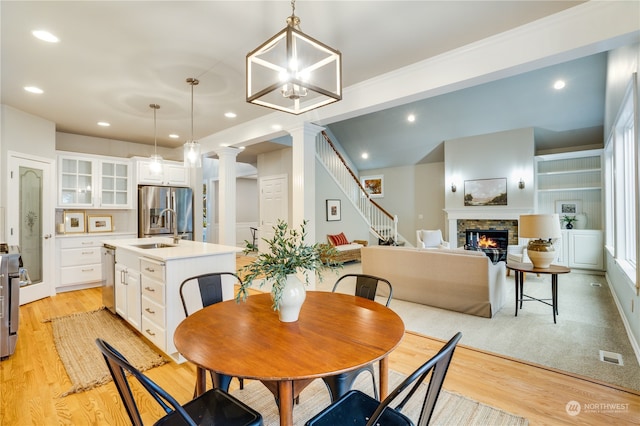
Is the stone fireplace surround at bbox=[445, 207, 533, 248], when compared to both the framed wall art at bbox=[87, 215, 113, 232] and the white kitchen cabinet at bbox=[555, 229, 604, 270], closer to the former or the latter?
the white kitchen cabinet at bbox=[555, 229, 604, 270]

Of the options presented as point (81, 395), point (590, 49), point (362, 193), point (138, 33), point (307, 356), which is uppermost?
point (138, 33)

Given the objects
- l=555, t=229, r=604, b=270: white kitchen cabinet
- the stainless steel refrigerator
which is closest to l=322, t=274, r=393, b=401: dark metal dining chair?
the stainless steel refrigerator

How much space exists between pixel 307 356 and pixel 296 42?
4.97 feet

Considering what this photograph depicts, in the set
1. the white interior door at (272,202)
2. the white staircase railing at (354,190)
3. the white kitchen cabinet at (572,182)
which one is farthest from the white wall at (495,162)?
the white interior door at (272,202)

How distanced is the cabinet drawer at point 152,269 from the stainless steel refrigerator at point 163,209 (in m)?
2.85

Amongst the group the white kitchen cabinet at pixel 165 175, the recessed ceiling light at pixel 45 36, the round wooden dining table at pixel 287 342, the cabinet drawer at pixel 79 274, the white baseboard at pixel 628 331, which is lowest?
the white baseboard at pixel 628 331

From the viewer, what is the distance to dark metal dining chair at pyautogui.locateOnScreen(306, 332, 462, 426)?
1072 millimetres

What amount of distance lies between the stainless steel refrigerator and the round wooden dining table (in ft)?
15.0

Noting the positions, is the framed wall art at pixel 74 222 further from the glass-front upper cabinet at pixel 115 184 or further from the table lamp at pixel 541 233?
the table lamp at pixel 541 233

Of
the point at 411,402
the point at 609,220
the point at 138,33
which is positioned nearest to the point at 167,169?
the point at 138,33

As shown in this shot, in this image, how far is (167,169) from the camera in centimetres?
602

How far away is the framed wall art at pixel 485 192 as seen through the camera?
709cm

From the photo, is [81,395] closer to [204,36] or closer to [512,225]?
[204,36]

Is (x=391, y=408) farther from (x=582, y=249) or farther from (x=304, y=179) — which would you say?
(x=582, y=249)
